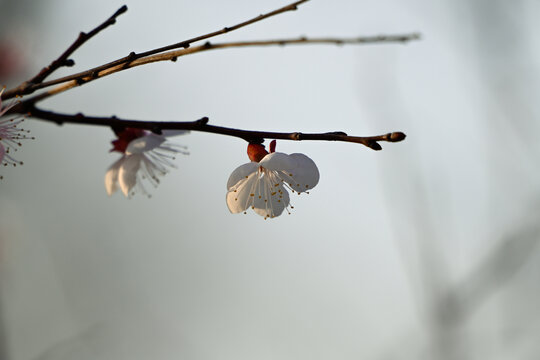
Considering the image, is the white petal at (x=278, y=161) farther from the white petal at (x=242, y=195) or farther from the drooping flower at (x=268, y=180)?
the white petal at (x=242, y=195)

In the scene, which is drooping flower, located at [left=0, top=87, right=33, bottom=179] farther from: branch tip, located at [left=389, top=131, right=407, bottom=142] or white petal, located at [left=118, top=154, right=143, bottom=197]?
branch tip, located at [left=389, top=131, right=407, bottom=142]

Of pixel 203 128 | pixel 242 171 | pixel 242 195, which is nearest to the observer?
pixel 203 128

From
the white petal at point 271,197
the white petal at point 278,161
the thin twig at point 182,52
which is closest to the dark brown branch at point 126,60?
the thin twig at point 182,52

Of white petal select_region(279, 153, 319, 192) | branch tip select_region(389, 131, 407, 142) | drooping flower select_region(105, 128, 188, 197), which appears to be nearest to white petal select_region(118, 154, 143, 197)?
drooping flower select_region(105, 128, 188, 197)

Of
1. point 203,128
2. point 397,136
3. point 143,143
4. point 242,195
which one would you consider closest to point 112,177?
point 143,143

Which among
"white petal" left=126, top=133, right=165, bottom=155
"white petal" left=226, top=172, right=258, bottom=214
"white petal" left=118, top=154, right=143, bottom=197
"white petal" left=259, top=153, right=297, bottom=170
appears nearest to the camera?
"white petal" left=259, top=153, right=297, bottom=170

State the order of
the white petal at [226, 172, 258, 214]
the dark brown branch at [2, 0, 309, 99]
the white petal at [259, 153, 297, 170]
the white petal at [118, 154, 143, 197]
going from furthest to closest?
1. the white petal at [118, 154, 143, 197]
2. the white petal at [226, 172, 258, 214]
3. the white petal at [259, 153, 297, 170]
4. the dark brown branch at [2, 0, 309, 99]

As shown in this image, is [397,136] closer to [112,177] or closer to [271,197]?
[271,197]
